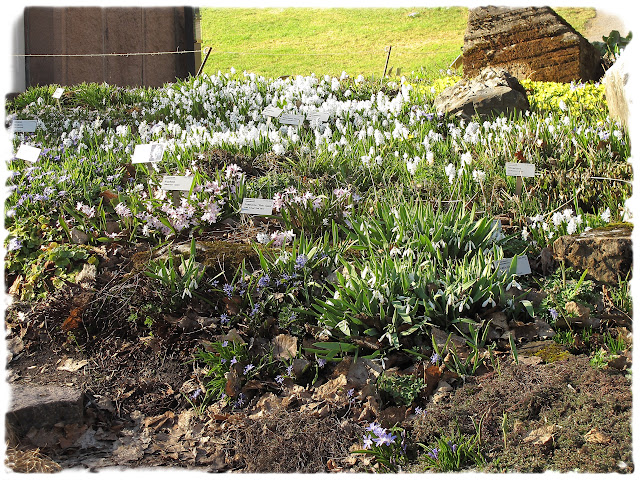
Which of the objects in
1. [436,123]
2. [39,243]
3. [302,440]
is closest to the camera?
[302,440]

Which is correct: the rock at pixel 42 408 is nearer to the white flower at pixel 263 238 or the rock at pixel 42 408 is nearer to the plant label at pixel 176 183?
the white flower at pixel 263 238

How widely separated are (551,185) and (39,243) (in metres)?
→ 4.21

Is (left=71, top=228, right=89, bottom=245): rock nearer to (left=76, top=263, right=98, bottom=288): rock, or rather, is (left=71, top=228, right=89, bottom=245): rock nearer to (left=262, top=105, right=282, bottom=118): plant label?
(left=76, top=263, right=98, bottom=288): rock

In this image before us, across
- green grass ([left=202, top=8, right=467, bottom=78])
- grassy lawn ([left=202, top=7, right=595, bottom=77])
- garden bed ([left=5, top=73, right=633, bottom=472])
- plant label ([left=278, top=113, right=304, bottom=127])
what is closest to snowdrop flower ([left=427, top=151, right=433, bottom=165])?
garden bed ([left=5, top=73, right=633, bottom=472])

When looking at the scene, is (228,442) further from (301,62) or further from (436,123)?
(301,62)

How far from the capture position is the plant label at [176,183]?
469 cm

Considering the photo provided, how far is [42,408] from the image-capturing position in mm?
3018

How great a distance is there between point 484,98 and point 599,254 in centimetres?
378

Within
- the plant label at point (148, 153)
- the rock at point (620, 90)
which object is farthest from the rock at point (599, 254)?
the plant label at point (148, 153)

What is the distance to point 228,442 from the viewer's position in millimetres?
2963

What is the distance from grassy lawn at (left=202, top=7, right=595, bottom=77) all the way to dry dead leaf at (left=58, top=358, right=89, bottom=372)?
13869 mm

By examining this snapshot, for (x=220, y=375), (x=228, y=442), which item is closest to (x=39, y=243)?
(x=220, y=375)

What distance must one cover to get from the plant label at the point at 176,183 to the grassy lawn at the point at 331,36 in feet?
40.8

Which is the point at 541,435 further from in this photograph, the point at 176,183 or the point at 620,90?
the point at 620,90
